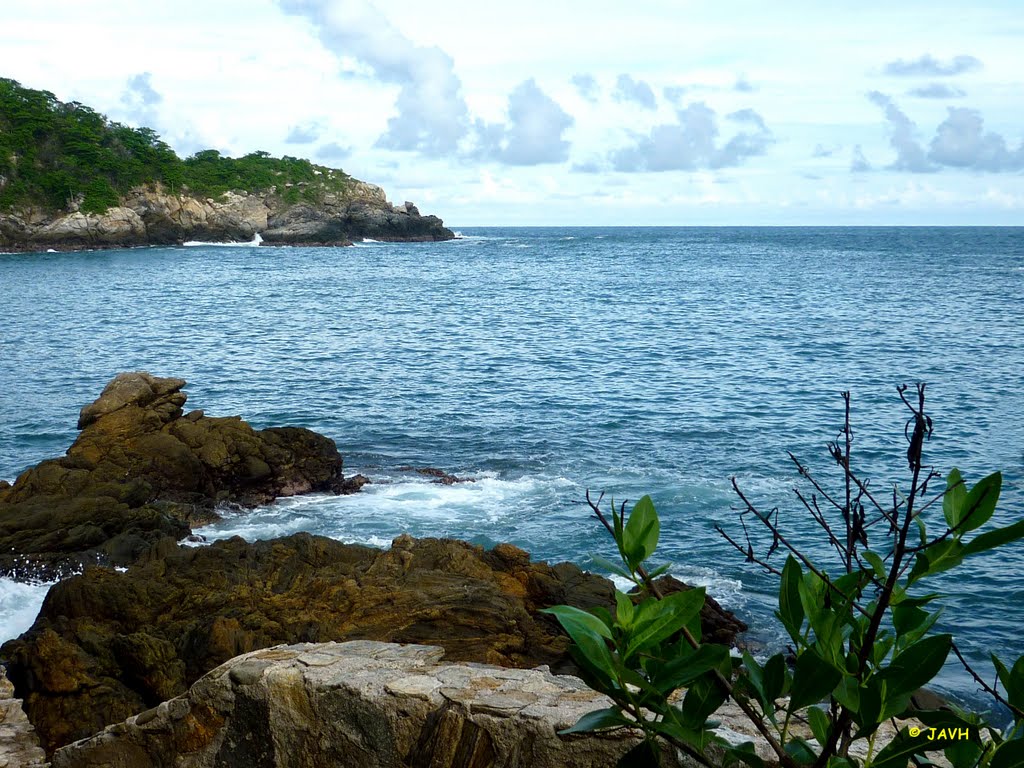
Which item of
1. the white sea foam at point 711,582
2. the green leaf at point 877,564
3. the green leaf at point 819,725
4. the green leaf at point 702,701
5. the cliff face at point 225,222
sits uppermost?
the cliff face at point 225,222

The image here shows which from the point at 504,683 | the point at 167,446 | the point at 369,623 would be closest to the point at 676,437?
the point at 167,446

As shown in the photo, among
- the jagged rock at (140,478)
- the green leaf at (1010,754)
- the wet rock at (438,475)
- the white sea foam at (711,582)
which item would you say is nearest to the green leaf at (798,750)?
the green leaf at (1010,754)

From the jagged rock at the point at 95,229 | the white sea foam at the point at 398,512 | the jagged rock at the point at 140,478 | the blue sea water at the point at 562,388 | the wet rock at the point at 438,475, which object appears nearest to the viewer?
the jagged rock at the point at 140,478

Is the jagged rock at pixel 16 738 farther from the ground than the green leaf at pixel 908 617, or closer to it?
closer to it

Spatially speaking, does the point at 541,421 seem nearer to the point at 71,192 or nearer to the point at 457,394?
the point at 457,394

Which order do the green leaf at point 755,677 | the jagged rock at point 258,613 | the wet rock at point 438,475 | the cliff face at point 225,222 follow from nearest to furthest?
the green leaf at point 755,677
the jagged rock at point 258,613
the wet rock at point 438,475
the cliff face at point 225,222

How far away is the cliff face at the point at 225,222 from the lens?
88.9 m

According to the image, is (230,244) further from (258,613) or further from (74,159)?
(258,613)

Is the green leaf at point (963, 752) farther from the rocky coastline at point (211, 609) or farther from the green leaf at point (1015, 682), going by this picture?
the rocky coastline at point (211, 609)

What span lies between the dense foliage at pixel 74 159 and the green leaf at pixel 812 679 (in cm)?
9838

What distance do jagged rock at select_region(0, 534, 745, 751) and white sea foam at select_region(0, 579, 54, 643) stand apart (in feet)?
4.94

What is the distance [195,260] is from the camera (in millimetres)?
85125

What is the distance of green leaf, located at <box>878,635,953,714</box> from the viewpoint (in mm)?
1934

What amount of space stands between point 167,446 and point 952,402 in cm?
2007
